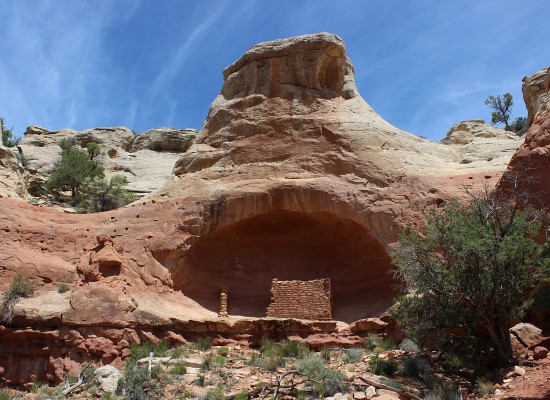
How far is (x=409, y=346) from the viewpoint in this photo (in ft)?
40.1

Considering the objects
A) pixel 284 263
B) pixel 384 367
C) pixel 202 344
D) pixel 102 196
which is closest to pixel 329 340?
pixel 384 367

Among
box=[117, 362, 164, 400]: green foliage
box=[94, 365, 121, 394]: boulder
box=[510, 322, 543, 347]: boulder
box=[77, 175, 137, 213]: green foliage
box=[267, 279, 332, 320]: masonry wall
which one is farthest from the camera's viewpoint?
box=[77, 175, 137, 213]: green foliage

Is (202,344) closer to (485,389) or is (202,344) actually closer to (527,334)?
(485,389)

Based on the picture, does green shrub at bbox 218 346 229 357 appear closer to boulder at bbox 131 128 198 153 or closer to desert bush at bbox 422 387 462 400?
desert bush at bbox 422 387 462 400

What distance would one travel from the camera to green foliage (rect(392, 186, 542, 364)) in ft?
34.3

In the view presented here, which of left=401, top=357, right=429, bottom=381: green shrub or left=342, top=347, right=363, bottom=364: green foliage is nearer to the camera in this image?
left=401, top=357, right=429, bottom=381: green shrub

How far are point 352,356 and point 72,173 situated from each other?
18.3 metres

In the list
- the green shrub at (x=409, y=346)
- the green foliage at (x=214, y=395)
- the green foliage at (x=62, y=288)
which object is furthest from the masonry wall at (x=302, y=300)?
the green foliage at (x=62, y=288)

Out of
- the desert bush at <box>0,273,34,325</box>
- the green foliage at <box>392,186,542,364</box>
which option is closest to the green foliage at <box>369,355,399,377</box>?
the green foliage at <box>392,186,542,364</box>

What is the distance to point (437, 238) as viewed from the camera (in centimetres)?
1147

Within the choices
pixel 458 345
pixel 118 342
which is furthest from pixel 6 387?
pixel 458 345

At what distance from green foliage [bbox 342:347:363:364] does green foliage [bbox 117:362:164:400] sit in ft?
12.8

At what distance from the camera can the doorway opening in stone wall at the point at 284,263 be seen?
52.3 ft

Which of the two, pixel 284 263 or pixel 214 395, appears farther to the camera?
pixel 284 263
